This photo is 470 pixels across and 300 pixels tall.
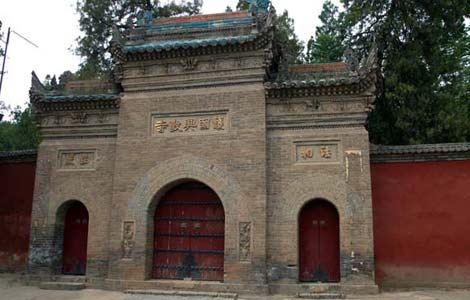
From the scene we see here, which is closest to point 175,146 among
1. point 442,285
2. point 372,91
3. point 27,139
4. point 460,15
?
point 372,91

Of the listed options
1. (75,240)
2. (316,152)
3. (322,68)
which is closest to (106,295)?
(75,240)

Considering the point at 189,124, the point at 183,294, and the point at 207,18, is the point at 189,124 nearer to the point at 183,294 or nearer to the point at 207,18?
the point at 207,18

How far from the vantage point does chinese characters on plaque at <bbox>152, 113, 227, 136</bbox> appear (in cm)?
1083

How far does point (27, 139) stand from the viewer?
25250mm

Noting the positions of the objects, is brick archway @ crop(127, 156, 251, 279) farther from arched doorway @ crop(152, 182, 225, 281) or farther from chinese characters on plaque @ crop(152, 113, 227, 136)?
chinese characters on plaque @ crop(152, 113, 227, 136)

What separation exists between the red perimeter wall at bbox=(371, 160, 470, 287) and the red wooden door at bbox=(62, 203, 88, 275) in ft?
23.0

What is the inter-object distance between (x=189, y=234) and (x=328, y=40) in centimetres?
1104

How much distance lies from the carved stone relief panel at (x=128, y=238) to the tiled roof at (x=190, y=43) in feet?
13.4

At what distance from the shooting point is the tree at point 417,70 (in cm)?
1320

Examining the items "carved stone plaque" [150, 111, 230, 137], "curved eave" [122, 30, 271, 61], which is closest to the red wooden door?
"carved stone plaque" [150, 111, 230, 137]

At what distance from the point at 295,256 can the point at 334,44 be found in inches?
422

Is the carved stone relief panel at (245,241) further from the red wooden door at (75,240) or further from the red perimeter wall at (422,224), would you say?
the red wooden door at (75,240)

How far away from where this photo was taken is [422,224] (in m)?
10.0

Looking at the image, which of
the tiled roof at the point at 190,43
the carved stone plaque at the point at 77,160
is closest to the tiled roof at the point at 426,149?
the tiled roof at the point at 190,43
